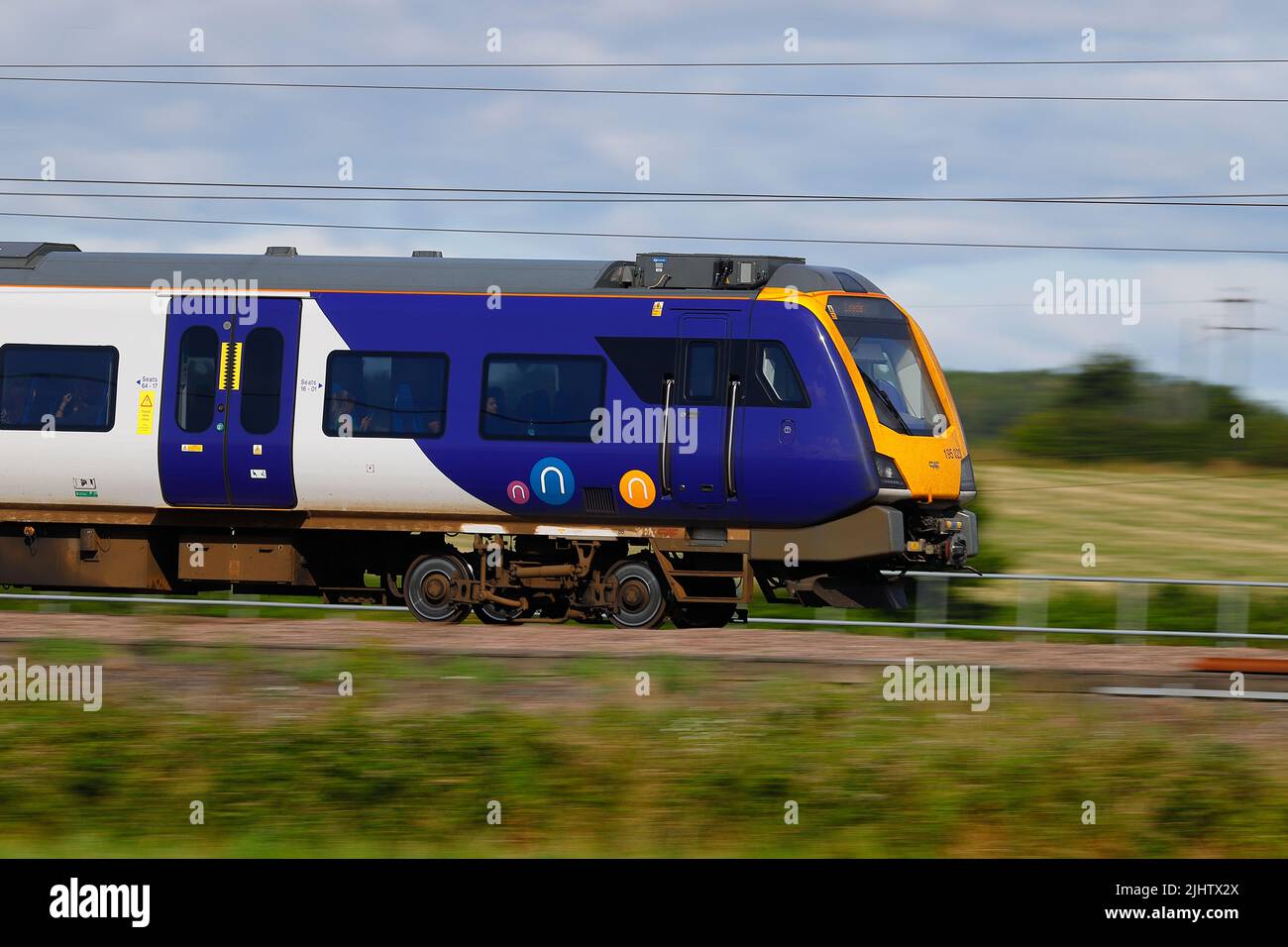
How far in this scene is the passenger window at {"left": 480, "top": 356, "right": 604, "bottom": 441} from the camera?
46.4ft

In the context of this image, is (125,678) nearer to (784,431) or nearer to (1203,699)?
(784,431)

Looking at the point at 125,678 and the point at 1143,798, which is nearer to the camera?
the point at 1143,798

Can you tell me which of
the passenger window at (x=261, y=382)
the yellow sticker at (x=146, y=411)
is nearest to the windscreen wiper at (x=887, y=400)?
the passenger window at (x=261, y=382)

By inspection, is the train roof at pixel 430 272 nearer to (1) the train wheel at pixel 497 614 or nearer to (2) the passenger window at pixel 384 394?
(2) the passenger window at pixel 384 394

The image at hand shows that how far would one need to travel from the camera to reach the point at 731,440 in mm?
13828

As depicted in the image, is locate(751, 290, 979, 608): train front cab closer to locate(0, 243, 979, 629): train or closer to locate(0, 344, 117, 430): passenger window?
locate(0, 243, 979, 629): train

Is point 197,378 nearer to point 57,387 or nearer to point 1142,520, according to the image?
point 57,387

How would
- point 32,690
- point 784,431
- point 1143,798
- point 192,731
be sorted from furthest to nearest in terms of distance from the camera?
point 784,431 → point 32,690 → point 192,731 → point 1143,798

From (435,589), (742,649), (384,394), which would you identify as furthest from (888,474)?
(384,394)

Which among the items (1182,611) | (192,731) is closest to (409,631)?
(192,731)

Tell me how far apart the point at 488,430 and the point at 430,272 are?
5.65ft

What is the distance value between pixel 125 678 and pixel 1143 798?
22.0 feet

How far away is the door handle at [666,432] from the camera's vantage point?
45.8 ft

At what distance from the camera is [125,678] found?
1038cm
